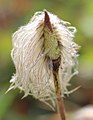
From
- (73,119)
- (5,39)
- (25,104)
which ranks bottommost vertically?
(73,119)

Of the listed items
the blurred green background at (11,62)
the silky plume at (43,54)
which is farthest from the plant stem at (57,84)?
the blurred green background at (11,62)

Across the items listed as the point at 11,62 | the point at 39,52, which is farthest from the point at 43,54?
the point at 11,62

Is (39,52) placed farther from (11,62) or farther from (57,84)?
(11,62)

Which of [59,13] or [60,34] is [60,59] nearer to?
[60,34]

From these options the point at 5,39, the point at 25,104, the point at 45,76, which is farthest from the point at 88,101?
the point at 45,76

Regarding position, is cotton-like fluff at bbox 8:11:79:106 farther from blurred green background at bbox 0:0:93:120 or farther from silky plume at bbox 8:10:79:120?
blurred green background at bbox 0:0:93:120

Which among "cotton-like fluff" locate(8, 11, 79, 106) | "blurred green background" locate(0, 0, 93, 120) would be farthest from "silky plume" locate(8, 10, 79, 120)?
"blurred green background" locate(0, 0, 93, 120)

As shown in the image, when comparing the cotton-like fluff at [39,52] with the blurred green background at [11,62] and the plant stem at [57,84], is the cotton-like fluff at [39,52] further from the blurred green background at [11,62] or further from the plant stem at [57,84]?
the blurred green background at [11,62]
